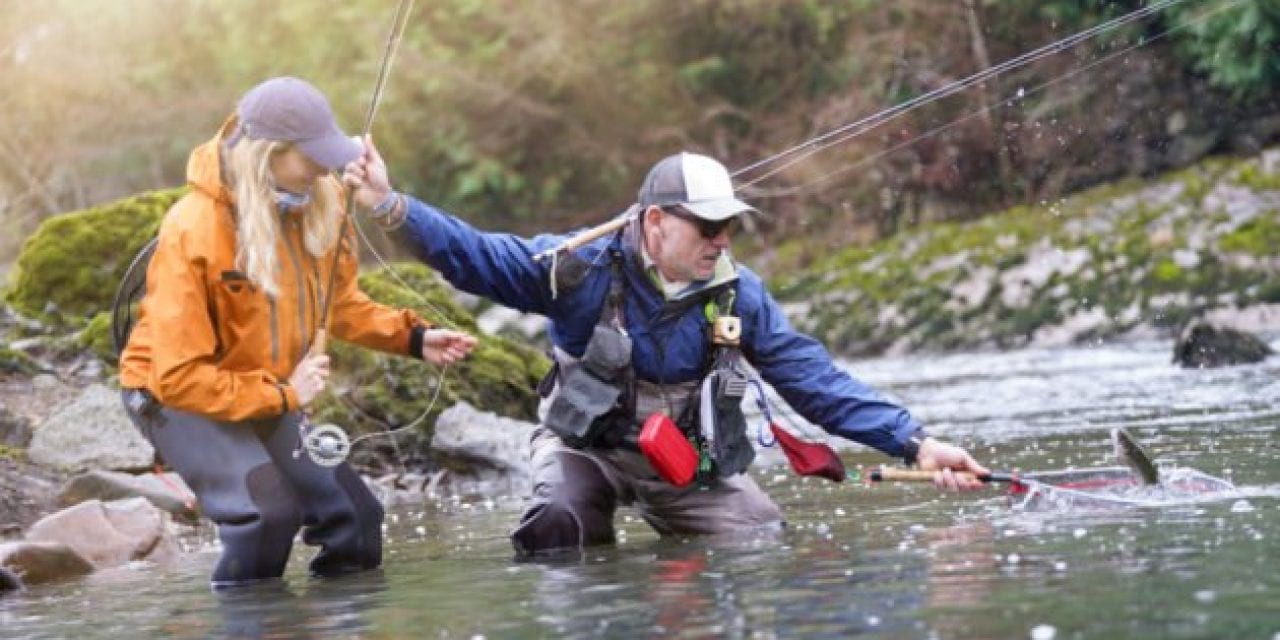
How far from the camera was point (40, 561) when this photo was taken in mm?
7660

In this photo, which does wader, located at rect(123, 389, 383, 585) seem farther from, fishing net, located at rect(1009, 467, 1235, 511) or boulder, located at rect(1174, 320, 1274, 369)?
boulder, located at rect(1174, 320, 1274, 369)

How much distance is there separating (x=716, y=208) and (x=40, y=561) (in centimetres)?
273

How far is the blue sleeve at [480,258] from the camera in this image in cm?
692

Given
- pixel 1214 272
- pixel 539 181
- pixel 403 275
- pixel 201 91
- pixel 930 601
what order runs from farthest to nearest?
1. pixel 201 91
2. pixel 539 181
3. pixel 1214 272
4. pixel 403 275
5. pixel 930 601

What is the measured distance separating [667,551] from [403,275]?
6.17m

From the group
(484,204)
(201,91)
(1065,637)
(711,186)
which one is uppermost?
(201,91)

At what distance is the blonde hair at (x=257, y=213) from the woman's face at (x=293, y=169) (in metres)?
0.02

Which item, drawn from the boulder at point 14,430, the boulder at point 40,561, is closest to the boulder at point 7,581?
the boulder at point 40,561

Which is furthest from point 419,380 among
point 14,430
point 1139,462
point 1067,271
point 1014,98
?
point 1067,271

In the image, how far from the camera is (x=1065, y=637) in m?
4.69

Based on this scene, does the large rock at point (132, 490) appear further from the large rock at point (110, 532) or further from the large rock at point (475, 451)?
the large rock at point (475, 451)

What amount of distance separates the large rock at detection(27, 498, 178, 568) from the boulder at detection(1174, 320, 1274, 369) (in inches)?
320

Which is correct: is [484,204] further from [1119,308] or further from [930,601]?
[930,601]

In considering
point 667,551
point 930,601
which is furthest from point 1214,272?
point 930,601
